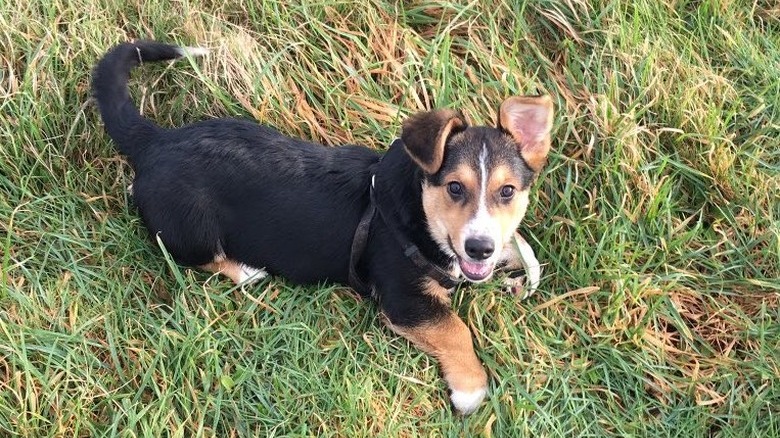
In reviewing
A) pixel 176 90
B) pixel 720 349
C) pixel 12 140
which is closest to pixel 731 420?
pixel 720 349

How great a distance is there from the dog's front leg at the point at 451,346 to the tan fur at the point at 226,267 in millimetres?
925

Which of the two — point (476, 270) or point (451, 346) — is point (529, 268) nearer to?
point (476, 270)

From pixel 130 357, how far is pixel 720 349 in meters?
3.06

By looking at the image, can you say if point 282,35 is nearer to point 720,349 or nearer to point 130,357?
point 130,357

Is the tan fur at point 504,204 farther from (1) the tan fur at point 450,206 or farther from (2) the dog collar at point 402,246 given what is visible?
(2) the dog collar at point 402,246

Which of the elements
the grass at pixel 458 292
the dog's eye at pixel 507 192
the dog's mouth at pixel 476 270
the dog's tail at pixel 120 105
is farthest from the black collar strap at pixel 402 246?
the dog's tail at pixel 120 105

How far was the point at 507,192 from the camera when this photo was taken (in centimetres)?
329

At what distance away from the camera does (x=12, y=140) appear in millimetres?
4004

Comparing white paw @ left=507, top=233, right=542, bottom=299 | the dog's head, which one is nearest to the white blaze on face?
the dog's head

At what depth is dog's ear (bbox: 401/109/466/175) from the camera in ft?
10.5

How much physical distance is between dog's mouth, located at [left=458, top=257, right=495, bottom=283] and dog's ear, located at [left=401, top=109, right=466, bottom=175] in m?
0.50

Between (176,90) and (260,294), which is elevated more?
(176,90)

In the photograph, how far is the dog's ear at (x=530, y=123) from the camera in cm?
326

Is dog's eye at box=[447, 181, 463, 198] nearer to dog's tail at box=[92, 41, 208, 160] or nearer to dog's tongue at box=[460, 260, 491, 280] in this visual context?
dog's tongue at box=[460, 260, 491, 280]
